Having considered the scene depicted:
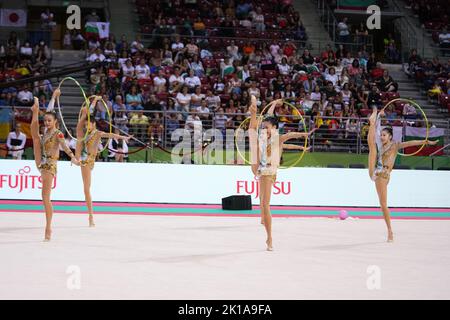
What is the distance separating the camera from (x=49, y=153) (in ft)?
34.9

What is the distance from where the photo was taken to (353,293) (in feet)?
22.2

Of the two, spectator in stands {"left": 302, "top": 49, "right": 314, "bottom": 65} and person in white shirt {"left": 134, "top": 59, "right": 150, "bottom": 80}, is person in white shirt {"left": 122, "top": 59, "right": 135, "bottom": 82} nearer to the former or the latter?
person in white shirt {"left": 134, "top": 59, "right": 150, "bottom": 80}

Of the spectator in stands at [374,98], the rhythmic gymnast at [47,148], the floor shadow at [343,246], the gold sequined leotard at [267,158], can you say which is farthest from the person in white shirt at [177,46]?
the gold sequined leotard at [267,158]

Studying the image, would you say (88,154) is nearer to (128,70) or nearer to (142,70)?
(128,70)

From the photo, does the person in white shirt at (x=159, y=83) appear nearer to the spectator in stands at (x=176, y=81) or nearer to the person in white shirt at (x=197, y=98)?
the spectator in stands at (x=176, y=81)

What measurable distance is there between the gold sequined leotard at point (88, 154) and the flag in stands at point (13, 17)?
14.4m

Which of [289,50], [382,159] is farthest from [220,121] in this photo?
[382,159]

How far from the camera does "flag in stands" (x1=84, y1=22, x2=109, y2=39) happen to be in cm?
2370

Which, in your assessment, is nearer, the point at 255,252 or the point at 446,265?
the point at 446,265

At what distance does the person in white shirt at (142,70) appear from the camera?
21.5m

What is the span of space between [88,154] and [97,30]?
11.4 meters
